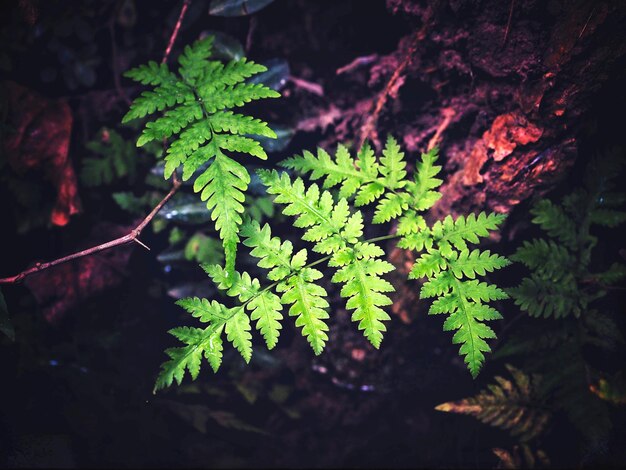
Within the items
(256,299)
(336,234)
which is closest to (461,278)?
(336,234)

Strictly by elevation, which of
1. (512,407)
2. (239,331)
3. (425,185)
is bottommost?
(512,407)

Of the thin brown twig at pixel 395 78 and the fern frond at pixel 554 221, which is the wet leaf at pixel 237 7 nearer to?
the thin brown twig at pixel 395 78

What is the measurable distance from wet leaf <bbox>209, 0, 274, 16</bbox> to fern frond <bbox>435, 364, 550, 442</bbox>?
348 cm

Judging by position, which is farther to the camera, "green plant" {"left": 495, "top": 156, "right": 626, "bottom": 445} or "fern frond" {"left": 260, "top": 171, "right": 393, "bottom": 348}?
"green plant" {"left": 495, "top": 156, "right": 626, "bottom": 445}

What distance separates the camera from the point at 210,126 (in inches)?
94.7

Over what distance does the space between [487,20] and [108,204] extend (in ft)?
11.5

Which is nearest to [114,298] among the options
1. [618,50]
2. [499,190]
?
[499,190]

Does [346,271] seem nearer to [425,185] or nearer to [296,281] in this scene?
[296,281]

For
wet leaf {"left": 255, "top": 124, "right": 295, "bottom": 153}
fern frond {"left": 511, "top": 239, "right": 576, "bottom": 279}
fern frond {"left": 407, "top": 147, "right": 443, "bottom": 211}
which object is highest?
wet leaf {"left": 255, "top": 124, "right": 295, "bottom": 153}

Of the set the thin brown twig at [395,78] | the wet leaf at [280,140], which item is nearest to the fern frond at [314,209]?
the thin brown twig at [395,78]

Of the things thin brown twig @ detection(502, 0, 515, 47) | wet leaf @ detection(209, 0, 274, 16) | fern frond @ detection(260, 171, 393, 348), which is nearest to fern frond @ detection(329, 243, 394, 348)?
fern frond @ detection(260, 171, 393, 348)

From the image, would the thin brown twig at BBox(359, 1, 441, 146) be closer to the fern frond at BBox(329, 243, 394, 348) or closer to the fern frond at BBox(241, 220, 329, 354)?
the fern frond at BBox(329, 243, 394, 348)

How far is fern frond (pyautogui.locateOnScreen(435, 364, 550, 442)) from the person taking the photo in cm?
304

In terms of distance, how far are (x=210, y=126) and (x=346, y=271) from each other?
4.12 ft
